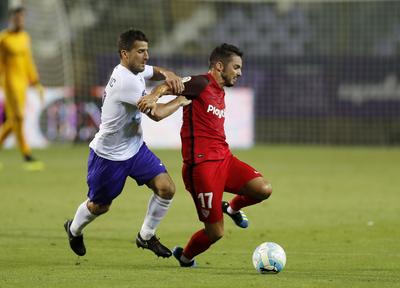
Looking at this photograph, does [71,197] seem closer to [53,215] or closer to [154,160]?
[53,215]

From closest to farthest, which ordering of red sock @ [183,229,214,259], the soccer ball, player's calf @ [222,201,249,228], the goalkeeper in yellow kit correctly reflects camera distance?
the soccer ball, red sock @ [183,229,214,259], player's calf @ [222,201,249,228], the goalkeeper in yellow kit

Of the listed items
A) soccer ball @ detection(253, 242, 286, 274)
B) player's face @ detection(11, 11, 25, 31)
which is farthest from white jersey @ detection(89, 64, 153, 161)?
player's face @ detection(11, 11, 25, 31)

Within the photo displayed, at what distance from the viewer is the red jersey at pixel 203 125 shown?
27.8 feet

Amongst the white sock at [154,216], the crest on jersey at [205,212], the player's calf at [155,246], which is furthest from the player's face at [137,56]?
the player's calf at [155,246]

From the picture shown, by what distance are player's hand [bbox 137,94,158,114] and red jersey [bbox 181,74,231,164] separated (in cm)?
72

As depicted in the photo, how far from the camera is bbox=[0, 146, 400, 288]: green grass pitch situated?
25.7 ft

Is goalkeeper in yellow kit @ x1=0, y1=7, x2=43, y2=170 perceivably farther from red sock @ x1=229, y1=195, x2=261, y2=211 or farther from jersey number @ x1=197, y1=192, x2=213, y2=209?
jersey number @ x1=197, y1=192, x2=213, y2=209

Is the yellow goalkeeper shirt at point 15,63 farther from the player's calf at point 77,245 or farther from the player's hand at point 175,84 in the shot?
the player's hand at point 175,84

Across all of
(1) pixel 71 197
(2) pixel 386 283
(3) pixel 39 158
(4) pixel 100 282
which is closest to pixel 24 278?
(4) pixel 100 282

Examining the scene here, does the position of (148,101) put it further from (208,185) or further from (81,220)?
(81,220)

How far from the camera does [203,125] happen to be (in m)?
8.52

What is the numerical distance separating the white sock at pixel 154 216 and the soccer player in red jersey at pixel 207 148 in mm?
304

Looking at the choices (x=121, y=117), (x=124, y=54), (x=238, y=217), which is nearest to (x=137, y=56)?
(x=124, y=54)

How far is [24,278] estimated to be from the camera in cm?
779
